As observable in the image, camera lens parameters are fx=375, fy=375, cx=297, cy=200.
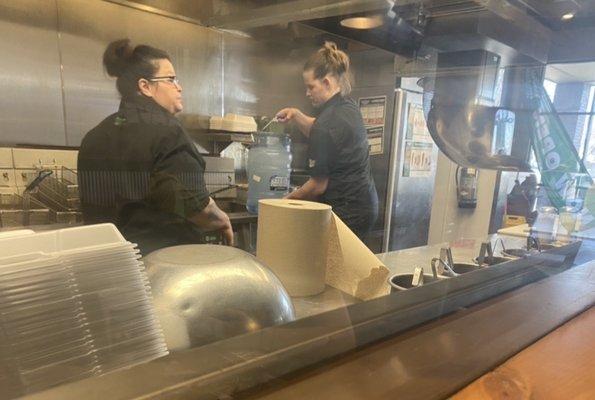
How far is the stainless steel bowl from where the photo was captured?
1.36 feet

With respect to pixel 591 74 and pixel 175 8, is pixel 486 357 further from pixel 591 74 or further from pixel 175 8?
pixel 591 74

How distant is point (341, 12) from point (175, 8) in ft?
1.47

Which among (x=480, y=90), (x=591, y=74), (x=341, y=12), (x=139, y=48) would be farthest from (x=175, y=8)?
(x=591, y=74)

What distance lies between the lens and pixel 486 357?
17.8 inches

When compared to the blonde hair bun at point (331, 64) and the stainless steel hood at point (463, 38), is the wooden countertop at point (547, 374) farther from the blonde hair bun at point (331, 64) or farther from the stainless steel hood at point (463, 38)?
the blonde hair bun at point (331, 64)

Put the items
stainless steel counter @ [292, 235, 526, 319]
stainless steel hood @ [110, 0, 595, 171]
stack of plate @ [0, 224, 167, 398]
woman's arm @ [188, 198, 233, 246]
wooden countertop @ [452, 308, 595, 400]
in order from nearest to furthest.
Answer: stack of plate @ [0, 224, 167, 398]
wooden countertop @ [452, 308, 595, 400]
stainless steel counter @ [292, 235, 526, 319]
stainless steel hood @ [110, 0, 595, 171]
woman's arm @ [188, 198, 233, 246]

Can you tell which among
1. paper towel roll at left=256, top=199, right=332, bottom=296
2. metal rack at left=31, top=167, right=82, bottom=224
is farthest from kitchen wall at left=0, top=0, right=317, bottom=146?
paper towel roll at left=256, top=199, right=332, bottom=296

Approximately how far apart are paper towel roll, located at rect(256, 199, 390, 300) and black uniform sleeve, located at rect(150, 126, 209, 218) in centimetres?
39

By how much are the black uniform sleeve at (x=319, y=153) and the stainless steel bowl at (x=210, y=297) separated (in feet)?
2.89

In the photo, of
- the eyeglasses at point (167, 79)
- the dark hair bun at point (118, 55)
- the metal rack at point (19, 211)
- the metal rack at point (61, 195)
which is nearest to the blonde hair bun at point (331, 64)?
the eyeglasses at point (167, 79)

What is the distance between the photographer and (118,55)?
0.97 meters

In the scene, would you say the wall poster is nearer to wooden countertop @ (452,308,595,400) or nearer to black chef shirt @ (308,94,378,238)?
black chef shirt @ (308,94,378,238)

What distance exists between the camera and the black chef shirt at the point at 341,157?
1.32m

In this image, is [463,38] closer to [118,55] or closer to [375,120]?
[118,55]
